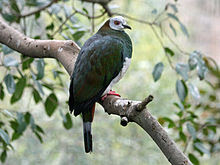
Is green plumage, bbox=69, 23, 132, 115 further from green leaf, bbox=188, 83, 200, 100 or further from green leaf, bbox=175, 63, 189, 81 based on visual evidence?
green leaf, bbox=188, 83, 200, 100

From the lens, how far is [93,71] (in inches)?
72.3

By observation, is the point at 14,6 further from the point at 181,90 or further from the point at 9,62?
the point at 181,90

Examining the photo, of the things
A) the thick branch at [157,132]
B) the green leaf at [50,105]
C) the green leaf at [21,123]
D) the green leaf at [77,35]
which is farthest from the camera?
the green leaf at [50,105]

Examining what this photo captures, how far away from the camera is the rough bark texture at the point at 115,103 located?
1.23 m

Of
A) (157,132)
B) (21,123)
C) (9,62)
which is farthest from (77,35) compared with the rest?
(157,132)

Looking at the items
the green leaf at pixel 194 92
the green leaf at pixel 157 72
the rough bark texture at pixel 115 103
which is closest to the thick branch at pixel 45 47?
the rough bark texture at pixel 115 103

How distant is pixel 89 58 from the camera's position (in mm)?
1828

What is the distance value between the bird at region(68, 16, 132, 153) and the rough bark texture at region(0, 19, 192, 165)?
0.24 ft

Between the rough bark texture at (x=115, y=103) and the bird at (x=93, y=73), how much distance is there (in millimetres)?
72

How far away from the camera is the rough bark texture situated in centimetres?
123

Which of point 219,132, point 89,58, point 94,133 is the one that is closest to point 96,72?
point 89,58

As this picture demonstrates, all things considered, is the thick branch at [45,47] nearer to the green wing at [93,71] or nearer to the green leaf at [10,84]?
the green wing at [93,71]

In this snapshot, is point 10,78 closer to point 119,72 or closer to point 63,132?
point 119,72

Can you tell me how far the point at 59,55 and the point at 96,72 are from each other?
0.19m
